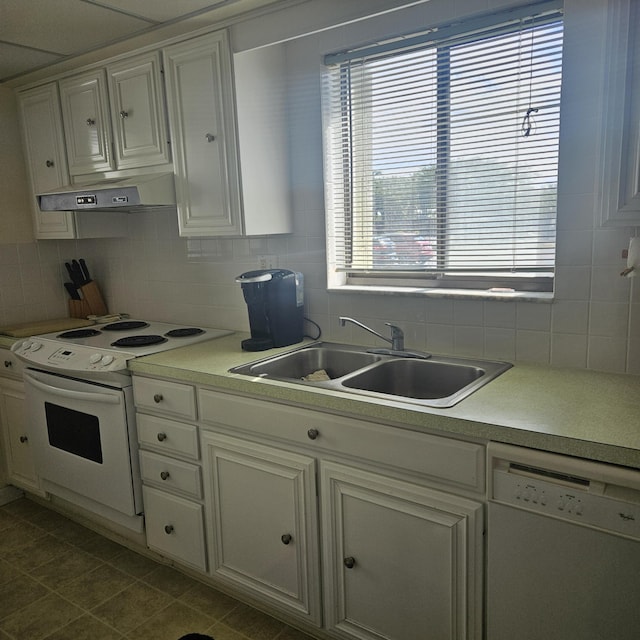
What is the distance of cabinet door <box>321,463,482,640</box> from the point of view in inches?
62.9

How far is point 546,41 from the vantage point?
1.94 metres

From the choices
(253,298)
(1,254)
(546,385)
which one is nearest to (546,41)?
(546,385)

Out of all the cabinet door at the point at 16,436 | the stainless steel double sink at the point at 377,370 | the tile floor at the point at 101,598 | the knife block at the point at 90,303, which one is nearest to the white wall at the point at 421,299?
the stainless steel double sink at the point at 377,370

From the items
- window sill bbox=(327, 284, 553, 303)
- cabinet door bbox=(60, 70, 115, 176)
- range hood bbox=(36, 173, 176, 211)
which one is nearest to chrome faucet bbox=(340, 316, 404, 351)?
window sill bbox=(327, 284, 553, 303)

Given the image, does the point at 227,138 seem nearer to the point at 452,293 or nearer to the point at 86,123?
the point at 86,123

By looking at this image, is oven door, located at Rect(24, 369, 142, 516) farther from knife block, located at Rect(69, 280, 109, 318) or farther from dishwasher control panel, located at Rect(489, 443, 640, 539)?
dishwasher control panel, located at Rect(489, 443, 640, 539)

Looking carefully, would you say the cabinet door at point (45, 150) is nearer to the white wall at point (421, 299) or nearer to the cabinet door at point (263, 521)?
the white wall at point (421, 299)

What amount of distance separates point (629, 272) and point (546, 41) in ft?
2.80

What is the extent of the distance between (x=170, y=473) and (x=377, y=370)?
Result: 935 millimetres

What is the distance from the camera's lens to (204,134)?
8.02 feet

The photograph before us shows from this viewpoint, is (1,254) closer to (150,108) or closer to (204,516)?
(150,108)

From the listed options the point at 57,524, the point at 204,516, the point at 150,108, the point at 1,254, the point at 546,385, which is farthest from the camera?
the point at 1,254

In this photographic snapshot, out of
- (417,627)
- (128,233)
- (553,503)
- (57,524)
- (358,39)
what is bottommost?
(57,524)

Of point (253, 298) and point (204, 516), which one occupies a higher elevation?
point (253, 298)
